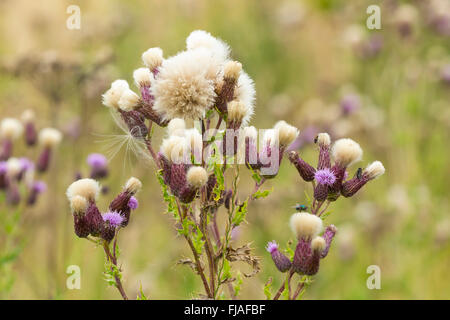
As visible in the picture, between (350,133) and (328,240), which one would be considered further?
(350,133)

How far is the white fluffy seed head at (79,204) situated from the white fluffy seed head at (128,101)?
0.99 ft

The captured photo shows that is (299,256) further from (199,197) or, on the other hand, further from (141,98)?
(141,98)

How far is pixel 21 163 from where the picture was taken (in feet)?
9.59

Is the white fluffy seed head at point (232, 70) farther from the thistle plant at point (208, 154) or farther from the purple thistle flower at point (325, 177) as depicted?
the purple thistle flower at point (325, 177)

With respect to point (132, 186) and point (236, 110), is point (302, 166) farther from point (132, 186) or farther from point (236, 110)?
point (132, 186)

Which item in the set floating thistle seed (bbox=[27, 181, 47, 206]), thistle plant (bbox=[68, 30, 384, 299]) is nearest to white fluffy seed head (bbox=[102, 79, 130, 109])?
thistle plant (bbox=[68, 30, 384, 299])

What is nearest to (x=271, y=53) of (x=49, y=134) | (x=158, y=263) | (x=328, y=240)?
(x=158, y=263)

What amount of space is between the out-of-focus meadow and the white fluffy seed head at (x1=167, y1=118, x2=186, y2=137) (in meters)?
1.55

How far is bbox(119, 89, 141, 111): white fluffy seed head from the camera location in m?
1.57

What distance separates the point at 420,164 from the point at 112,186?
270cm

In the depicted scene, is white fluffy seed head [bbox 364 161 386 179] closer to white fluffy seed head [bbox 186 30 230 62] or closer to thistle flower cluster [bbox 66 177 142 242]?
white fluffy seed head [bbox 186 30 230 62]

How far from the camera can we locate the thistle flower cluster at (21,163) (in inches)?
112

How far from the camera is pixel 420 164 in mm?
4887
